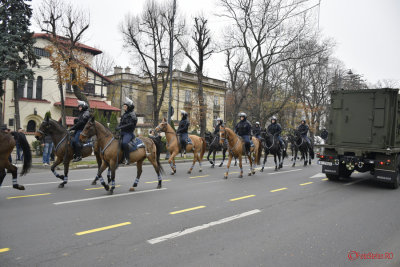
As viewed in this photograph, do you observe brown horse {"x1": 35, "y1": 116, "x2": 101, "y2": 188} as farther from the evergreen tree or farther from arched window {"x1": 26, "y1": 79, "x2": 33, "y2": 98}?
arched window {"x1": 26, "y1": 79, "x2": 33, "y2": 98}

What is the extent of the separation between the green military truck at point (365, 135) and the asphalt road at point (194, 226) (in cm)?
135

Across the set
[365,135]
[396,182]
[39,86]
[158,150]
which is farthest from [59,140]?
[39,86]

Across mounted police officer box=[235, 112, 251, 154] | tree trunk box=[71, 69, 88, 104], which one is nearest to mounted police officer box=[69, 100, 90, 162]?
mounted police officer box=[235, 112, 251, 154]

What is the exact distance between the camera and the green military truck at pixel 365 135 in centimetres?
1092

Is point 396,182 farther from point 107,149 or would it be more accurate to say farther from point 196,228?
point 107,149

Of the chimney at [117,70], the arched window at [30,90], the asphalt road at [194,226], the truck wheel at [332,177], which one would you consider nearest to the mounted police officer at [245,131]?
the truck wheel at [332,177]

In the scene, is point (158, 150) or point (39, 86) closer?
point (158, 150)

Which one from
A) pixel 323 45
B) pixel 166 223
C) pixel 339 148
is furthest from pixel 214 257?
pixel 323 45

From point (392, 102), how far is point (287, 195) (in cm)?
550

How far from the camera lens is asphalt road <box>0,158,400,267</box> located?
177 inches

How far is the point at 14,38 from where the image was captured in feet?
77.8

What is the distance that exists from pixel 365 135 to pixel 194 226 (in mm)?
8716

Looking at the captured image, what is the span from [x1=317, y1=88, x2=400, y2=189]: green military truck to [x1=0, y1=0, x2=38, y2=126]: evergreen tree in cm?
2240

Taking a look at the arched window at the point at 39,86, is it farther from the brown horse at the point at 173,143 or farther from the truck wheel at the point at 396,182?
the truck wheel at the point at 396,182
